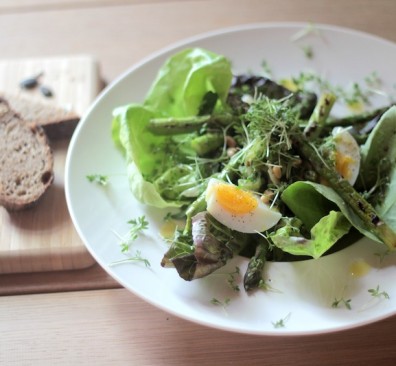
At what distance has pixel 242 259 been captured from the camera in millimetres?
1767

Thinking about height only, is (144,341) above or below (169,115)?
below

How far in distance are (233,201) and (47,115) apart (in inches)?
40.1

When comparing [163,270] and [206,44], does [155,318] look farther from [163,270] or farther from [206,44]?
[206,44]

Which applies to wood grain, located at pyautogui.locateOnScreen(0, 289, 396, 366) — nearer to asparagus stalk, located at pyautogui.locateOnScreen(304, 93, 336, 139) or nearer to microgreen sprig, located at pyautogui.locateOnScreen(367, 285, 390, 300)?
microgreen sprig, located at pyautogui.locateOnScreen(367, 285, 390, 300)

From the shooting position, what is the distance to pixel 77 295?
191cm

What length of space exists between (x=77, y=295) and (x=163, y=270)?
344 millimetres

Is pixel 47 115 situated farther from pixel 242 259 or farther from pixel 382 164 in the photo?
pixel 382 164

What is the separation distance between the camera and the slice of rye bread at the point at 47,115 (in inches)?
92.7

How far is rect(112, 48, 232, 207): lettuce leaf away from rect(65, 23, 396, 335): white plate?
0.09 m

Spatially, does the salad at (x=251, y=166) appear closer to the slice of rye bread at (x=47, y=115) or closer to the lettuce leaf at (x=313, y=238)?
the lettuce leaf at (x=313, y=238)

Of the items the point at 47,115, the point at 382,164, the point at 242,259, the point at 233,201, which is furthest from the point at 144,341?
the point at 47,115

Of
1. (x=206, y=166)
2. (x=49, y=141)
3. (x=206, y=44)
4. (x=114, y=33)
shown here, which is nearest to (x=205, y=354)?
(x=206, y=166)

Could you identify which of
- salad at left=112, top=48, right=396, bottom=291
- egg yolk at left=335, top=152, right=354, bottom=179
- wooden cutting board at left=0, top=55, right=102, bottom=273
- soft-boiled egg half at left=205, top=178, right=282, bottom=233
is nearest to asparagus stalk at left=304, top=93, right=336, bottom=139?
salad at left=112, top=48, right=396, bottom=291

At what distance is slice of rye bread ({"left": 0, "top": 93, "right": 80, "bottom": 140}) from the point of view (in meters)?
2.35
